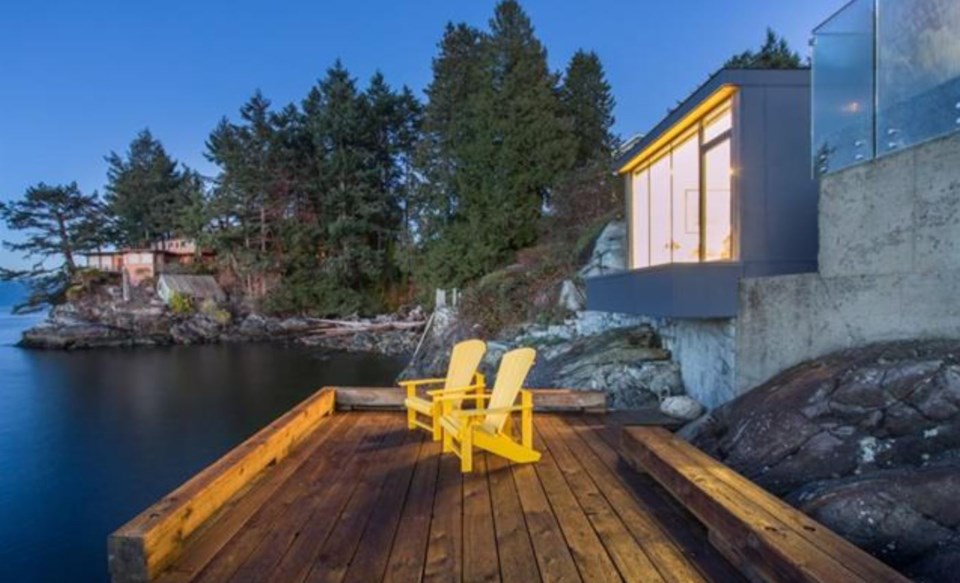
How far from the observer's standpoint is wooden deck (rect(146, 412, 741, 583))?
2062 mm

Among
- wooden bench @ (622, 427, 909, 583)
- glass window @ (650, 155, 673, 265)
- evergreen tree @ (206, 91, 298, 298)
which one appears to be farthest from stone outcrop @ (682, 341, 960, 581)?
evergreen tree @ (206, 91, 298, 298)

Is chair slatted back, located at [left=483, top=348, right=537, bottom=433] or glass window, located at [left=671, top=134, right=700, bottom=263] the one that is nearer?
chair slatted back, located at [left=483, top=348, right=537, bottom=433]

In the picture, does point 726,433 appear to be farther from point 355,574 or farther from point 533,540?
point 355,574

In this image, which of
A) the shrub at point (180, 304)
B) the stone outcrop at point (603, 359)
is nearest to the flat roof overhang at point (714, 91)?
the stone outcrop at point (603, 359)

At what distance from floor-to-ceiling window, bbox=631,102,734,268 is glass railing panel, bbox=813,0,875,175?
31.3 inches

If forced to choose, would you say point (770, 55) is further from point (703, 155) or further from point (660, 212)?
point (703, 155)

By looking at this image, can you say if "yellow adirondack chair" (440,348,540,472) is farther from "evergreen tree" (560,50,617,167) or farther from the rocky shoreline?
"evergreen tree" (560,50,617,167)

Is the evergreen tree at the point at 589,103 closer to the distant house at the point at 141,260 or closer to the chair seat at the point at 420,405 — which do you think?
the chair seat at the point at 420,405

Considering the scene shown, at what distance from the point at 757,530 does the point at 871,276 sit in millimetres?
2649

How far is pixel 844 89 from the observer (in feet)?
13.1

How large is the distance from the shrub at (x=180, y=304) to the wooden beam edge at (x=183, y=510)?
22959 millimetres

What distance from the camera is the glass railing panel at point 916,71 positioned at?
317cm

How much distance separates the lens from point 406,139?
2564cm

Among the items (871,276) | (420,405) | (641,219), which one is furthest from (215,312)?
(871,276)
